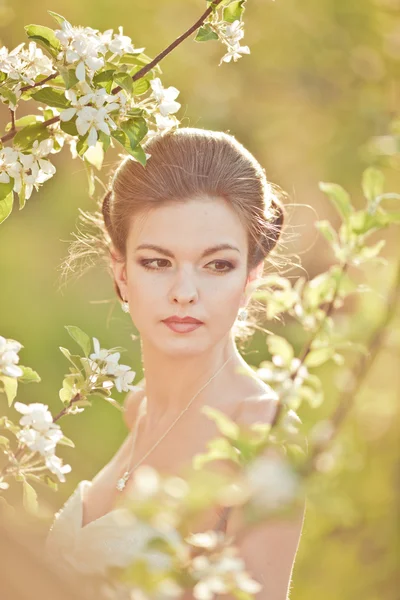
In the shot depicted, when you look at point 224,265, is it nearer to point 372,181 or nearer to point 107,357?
point 107,357

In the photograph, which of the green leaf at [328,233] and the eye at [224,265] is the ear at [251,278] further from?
the green leaf at [328,233]

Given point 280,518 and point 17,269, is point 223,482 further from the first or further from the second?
point 17,269

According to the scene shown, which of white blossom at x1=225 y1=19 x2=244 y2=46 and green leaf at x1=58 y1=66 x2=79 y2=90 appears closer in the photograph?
green leaf at x1=58 y1=66 x2=79 y2=90

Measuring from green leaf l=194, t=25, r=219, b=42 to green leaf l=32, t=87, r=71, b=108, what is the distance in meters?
0.21

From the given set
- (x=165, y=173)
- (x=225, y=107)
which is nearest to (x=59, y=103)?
(x=165, y=173)

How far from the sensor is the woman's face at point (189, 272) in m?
1.49

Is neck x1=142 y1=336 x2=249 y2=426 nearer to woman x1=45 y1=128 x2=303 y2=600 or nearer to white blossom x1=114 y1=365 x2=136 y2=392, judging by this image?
woman x1=45 y1=128 x2=303 y2=600

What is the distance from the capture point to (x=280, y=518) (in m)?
0.57

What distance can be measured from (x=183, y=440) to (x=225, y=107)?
3586mm

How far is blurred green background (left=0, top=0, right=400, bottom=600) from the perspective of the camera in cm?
191

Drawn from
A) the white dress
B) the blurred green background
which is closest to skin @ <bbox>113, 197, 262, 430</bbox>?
the blurred green background

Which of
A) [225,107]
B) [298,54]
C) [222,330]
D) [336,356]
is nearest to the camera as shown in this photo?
[336,356]

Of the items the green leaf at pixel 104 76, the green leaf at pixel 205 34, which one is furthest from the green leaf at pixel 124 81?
the green leaf at pixel 205 34

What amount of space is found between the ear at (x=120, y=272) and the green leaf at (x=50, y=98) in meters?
0.67
